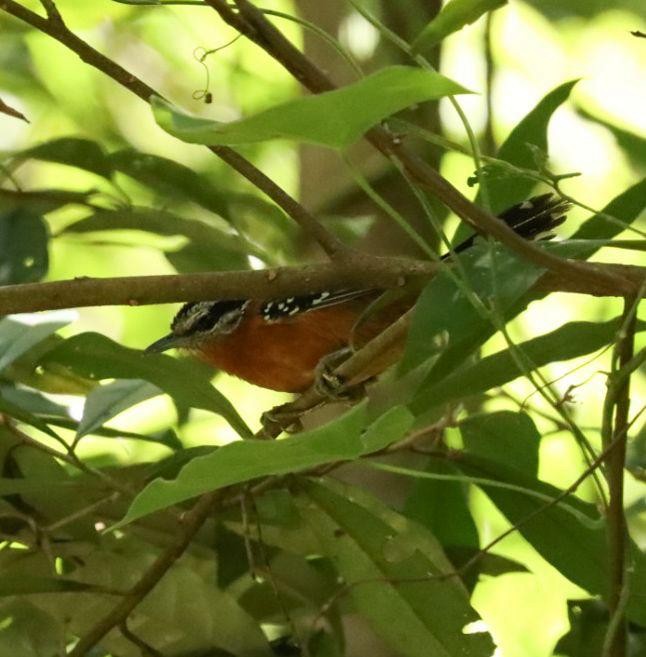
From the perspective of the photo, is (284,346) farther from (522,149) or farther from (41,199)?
(522,149)

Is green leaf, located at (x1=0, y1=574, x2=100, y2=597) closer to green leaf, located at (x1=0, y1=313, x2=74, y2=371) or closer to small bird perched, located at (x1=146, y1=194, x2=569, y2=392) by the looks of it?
green leaf, located at (x1=0, y1=313, x2=74, y2=371)

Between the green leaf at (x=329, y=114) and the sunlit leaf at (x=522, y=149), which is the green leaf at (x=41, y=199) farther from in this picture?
the green leaf at (x=329, y=114)

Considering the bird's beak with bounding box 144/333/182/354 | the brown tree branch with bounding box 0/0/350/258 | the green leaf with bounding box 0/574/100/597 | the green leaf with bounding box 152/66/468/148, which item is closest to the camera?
the green leaf with bounding box 152/66/468/148

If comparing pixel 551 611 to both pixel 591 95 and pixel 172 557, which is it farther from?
pixel 591 95

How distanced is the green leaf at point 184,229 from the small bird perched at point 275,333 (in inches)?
12.4

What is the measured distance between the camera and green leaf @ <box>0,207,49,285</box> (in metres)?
1.32

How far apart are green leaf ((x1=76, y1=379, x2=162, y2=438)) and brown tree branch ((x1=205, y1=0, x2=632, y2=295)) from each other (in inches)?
16.2

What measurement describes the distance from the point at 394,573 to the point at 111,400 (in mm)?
335

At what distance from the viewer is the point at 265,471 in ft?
2.19

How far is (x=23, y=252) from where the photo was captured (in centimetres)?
133

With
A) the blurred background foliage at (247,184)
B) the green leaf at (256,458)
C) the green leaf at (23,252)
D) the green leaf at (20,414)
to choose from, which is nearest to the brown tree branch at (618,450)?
the blurred background foliage at (247,184)

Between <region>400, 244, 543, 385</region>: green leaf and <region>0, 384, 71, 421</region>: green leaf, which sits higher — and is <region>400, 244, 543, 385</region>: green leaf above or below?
below

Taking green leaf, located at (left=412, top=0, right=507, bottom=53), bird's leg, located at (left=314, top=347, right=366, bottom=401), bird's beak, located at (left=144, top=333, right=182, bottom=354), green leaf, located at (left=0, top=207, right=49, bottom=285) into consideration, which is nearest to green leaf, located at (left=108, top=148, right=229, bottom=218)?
green leaf, located at (left=0, top=207, right=49, bottom=285)

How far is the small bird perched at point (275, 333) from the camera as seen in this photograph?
5.88 feet
